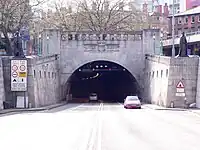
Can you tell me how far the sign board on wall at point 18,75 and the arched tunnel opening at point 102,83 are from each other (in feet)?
93.6

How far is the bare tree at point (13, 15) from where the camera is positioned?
2378 inches

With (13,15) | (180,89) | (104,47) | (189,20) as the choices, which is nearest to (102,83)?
(189,20)

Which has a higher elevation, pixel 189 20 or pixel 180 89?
pixel 189 20

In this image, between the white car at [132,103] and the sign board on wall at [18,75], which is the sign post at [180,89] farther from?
the sign board on wall at [18,75]

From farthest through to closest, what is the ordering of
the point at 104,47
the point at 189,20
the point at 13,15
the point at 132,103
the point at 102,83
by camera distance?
the point at 189,20 → the point at 102,83 → the point at 104,47 → the point at 13,15 → the point at 132,103

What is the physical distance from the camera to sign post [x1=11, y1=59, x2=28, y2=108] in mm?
47688

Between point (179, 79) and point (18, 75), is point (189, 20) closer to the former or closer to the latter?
point (179, 79)

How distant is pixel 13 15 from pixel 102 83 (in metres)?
42.1

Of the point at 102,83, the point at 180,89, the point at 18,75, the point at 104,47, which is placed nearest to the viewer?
the point at 18,75

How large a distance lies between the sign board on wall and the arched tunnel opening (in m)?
28.5

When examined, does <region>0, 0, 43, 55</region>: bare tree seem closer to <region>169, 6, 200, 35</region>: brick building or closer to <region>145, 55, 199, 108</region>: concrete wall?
<region>145, 55, 199, 108</region>: concrete wall

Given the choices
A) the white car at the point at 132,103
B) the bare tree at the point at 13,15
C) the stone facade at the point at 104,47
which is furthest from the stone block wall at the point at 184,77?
the bare tree at the point at 13,15

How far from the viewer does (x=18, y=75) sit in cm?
4794

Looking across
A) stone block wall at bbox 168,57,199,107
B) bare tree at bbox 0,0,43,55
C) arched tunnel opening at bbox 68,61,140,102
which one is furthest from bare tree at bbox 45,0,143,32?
stone block wall at bbox 168,57,199,107
